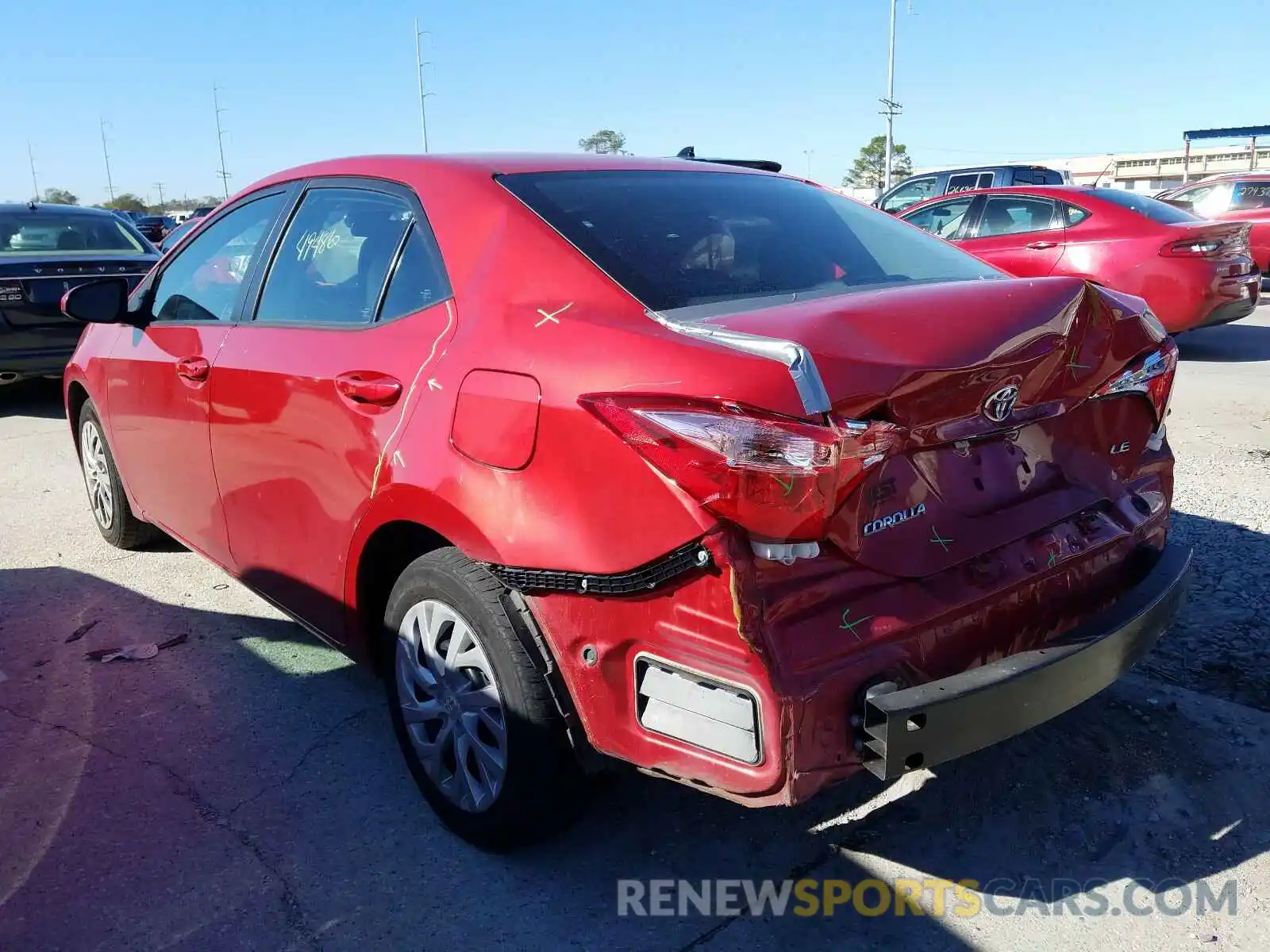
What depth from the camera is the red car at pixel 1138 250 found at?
8703 millimetres

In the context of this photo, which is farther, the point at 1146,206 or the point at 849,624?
the point at 1146,206

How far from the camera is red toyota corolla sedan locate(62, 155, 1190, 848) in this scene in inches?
77.7

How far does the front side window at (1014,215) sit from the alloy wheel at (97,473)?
318 inches

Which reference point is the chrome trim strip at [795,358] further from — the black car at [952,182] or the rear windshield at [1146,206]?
the black car at [952,182]

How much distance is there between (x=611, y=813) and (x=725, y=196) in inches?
70.6

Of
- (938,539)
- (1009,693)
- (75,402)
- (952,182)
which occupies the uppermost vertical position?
(952,182)

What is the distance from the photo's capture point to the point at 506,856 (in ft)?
→ 8.64

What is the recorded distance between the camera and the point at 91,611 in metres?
4.30

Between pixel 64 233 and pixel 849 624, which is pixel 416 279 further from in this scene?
pixel 64 233

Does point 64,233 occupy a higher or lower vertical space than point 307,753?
higher

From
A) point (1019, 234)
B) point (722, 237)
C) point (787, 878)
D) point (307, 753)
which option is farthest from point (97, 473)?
point (1019, 234)

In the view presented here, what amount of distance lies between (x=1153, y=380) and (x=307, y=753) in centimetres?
266

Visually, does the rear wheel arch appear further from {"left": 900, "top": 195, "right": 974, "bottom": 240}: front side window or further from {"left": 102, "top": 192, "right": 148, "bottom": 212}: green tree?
{"left": 102, "top": 192, "right": 148, "bottom": 212}: green tree

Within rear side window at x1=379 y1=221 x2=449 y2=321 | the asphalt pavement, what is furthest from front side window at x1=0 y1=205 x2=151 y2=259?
rear side window at x1=379 y1=221 x2=449 y2=321
